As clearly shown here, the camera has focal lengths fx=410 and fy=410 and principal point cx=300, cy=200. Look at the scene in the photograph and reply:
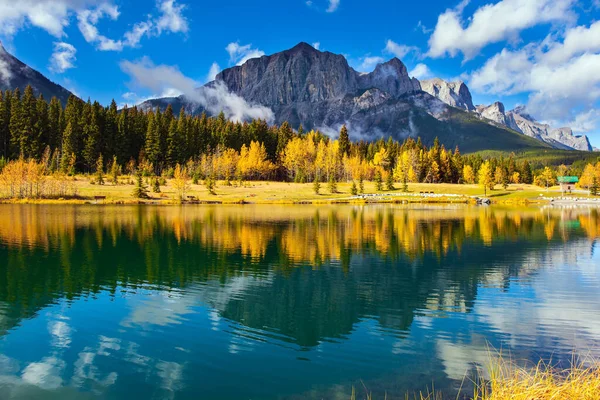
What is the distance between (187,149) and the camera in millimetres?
145500

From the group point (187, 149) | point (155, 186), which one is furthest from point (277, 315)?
point (187, 149)

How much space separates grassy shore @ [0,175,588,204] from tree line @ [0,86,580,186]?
6125 mm

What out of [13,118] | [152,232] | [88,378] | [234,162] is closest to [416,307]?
[88,378]

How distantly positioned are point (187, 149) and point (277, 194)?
165 feet

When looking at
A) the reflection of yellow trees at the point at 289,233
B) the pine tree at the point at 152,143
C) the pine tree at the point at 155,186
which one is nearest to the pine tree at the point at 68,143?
the pine tree at the point at 152,143

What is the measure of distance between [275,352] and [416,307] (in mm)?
8333

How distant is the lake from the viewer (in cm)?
1184

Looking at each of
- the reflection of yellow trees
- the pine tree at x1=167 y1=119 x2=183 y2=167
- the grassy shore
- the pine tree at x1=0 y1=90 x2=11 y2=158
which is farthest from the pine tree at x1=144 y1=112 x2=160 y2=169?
the reflection of yellow trees

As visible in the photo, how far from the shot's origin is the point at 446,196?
119 meters

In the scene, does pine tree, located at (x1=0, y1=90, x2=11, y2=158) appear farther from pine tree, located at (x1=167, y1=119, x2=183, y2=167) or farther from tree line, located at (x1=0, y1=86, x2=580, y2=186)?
pine tree, located at (x1=167, y1=119, x2=183, y2=167)

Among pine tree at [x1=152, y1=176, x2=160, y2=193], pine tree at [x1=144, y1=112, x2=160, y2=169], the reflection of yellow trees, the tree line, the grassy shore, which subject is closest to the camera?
the reflection of yellow trees

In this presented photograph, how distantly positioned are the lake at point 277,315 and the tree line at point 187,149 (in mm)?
90827

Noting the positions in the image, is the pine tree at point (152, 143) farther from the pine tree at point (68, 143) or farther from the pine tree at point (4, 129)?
the pine tree at point (4, 129)

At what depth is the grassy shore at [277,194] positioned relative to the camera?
322ft
